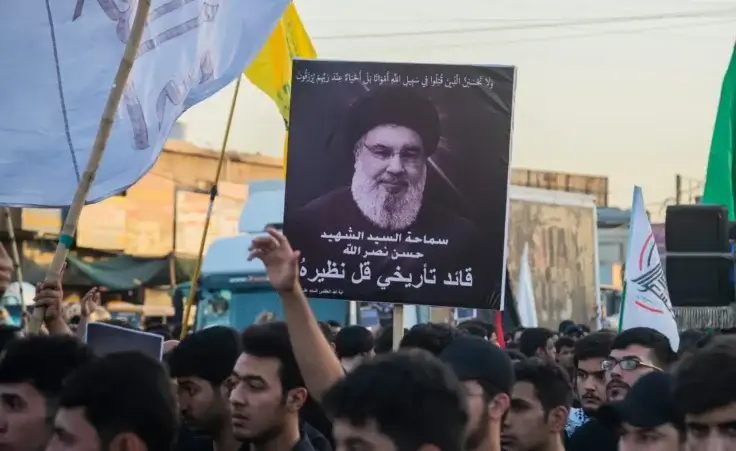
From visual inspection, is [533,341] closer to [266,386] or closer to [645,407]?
[645,407]

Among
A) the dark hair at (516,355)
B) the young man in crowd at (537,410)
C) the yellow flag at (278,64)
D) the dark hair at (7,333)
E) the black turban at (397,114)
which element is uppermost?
the yellow flag at (278,64)

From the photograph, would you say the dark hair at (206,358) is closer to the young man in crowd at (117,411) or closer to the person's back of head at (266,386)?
the person's back of head at (266,386)

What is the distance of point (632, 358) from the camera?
6.80 m

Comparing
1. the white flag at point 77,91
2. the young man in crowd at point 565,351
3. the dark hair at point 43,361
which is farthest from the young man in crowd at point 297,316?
the young man in crowd at point 565,351

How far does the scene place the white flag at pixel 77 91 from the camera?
5.76 metres

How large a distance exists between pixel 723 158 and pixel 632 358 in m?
4.67

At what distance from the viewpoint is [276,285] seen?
14.6 feet

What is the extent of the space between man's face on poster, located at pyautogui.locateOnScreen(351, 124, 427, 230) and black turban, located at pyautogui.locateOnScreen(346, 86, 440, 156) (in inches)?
1.4

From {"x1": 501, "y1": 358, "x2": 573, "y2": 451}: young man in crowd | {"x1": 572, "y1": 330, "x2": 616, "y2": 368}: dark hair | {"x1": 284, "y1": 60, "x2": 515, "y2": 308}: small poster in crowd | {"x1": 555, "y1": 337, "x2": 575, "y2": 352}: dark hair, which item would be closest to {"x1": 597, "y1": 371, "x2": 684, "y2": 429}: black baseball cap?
{"x1": 501, "y1": 358, "x2": 573, "y2": 451}: young man in crowd

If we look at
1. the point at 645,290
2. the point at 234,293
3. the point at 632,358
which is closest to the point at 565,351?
the point at 645,290

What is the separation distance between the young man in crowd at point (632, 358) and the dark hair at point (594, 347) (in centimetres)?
38

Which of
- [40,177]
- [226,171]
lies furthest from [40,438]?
[226,171]

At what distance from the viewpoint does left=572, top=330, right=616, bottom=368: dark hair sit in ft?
25.1

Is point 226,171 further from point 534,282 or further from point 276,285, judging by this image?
point 276,285
